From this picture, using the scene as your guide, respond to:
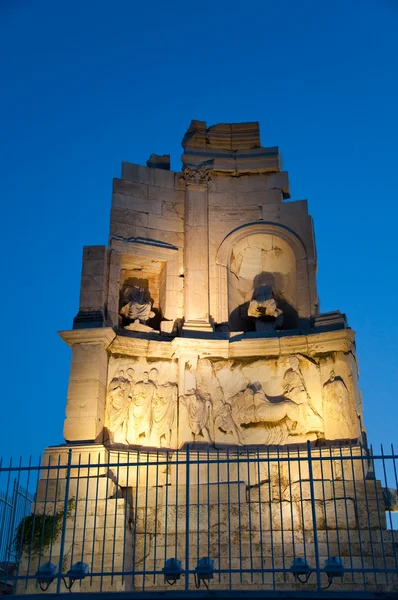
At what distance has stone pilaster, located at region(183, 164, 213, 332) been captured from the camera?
14883 millimetres

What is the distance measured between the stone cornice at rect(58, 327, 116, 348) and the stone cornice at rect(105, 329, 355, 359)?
1.38 feet

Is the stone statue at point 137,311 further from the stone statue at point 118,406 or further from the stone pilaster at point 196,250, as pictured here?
the stone statue at point 118,406

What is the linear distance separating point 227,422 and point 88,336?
11.0 ft

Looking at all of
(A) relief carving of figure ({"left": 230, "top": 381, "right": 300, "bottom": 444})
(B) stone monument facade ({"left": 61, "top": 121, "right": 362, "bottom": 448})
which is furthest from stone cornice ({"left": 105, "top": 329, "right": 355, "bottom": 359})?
(A) relief carving of figure ({"left": 230, "top": 381, "right": 300, "bottom": 444})

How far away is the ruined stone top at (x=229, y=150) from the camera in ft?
54.5

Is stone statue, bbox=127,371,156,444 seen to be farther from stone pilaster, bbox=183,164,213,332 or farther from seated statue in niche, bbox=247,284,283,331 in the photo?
seated statue in niche, bbox=247,284,283,331

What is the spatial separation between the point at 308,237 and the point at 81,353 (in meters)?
5.99

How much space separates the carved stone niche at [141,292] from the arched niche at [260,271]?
58.3 inches

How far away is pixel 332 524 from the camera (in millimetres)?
11211

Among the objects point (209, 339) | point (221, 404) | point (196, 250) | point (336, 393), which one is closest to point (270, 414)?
point (221, 404)

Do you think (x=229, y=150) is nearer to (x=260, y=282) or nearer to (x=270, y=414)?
(x=260, y=282)

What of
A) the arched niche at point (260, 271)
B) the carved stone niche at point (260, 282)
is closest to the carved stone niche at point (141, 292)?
the arched niche at point (260, 271)

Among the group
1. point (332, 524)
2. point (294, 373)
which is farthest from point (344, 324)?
point (332, 524)

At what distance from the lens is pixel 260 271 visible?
16.4 meters
